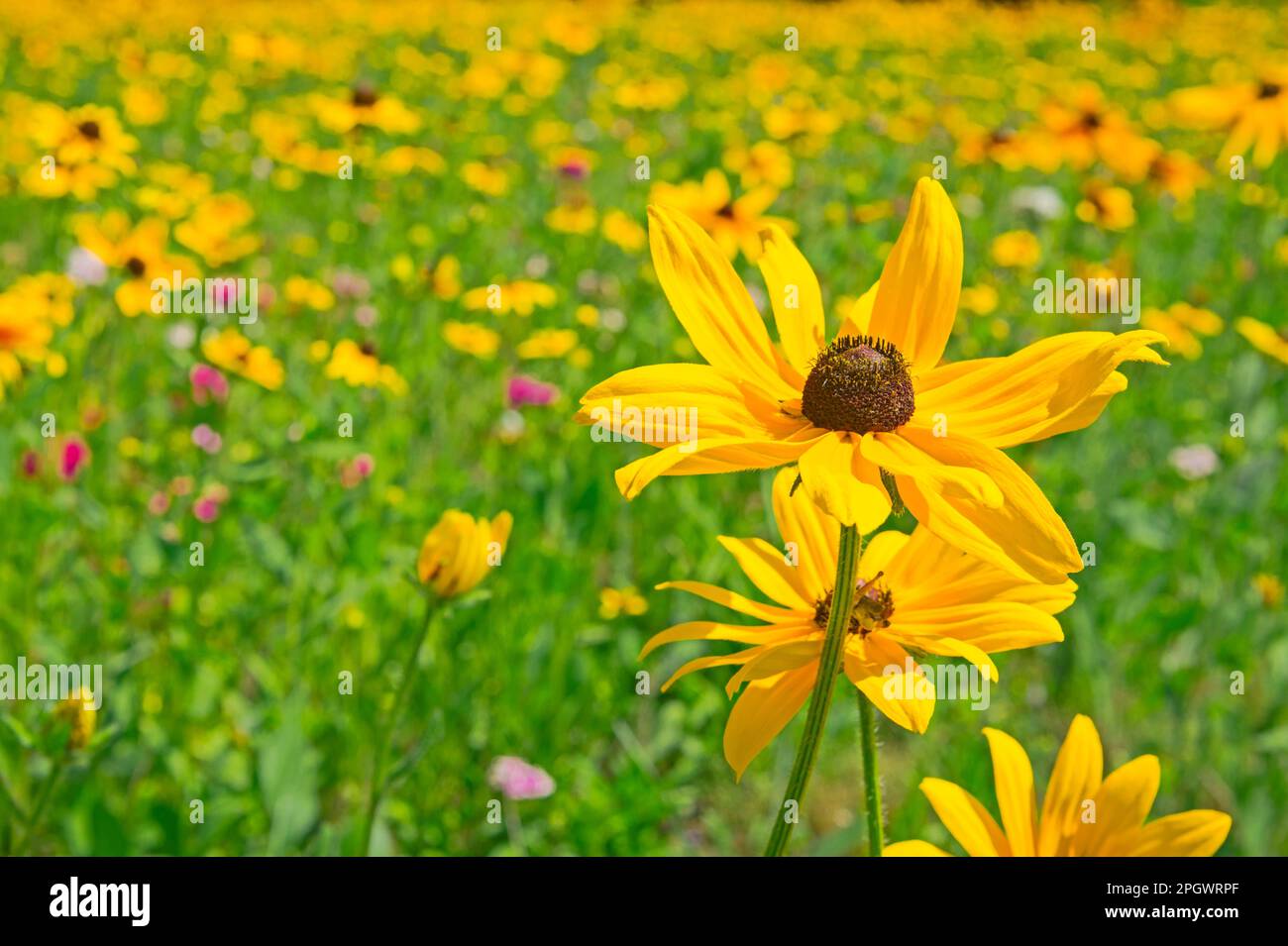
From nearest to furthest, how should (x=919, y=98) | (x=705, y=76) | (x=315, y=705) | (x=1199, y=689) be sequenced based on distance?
(x=315, y=705)
(x=1199, y=689)
(x=919, y=98)
(x=705, y=76)

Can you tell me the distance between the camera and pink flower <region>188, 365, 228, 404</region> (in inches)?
82.1

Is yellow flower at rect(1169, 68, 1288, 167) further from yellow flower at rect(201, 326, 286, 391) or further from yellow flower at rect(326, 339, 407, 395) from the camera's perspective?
yellow flower at rect(201, 326, 286, 391)

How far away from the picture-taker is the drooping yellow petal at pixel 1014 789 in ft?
2.49

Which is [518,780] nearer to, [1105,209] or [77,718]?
[77,718]

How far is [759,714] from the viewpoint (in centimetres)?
73

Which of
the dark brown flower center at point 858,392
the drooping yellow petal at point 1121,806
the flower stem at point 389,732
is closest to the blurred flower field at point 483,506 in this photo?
the flower stem at point 389,732

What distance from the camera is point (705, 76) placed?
22.2 ft

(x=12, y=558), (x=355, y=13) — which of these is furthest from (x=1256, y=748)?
(x=355, y=13)

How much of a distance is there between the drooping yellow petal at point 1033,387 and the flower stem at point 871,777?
0.60ft

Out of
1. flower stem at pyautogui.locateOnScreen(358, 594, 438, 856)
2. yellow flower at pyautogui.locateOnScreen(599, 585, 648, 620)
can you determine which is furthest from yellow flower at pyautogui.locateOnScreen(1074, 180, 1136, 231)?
flower stem at pyautogui.locateOnScreen(358, 594, 438, 856)

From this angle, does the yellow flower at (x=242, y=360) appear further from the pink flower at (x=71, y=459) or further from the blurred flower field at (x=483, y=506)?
the pink flower at (x=71, y=459)

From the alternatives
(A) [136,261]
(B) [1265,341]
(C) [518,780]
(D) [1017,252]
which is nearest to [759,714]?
(C) [518,780]
